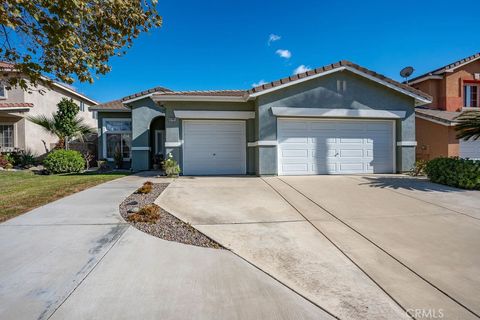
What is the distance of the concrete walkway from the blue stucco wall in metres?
6.81

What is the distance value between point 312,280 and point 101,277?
2.37 m

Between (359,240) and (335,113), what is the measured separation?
736 cm

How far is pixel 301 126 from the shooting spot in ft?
34.3

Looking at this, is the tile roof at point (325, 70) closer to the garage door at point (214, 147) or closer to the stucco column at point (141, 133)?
the garage door at point (214, 147)

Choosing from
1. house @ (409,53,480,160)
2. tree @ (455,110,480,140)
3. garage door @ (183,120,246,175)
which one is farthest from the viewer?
house @ (409,53,480,160)

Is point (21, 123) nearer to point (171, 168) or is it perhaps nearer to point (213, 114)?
point (171, 168)

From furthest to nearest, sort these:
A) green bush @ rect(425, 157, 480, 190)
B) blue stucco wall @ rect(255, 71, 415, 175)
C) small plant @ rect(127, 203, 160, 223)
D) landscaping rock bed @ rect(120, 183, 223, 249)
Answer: blue stucco wall @ rect(255, 71, 415, 175)
green bush @ rect(425, 157, 480, 190)
small plant @ rect(127, 203, 160, 223)
landscaping rock bed @ rect(120, 183, 223, 249)

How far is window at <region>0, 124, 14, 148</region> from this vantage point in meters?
16.3

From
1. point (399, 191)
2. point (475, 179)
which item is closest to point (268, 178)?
point (399, 191)

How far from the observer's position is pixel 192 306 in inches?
93.4

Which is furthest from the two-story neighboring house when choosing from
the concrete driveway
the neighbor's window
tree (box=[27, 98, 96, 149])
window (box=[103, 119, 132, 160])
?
the neighbor's window

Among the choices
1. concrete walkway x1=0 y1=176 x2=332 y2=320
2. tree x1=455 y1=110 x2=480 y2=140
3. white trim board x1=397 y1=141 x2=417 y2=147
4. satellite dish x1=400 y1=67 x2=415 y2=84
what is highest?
satellite dish x1=400 y1=67 x2=415 y2=84

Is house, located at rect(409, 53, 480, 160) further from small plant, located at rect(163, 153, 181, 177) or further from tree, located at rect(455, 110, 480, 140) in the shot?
small plant, located at rect(163, 153, 181, 177)

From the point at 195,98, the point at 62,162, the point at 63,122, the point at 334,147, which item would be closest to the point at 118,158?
the point at 62,162
